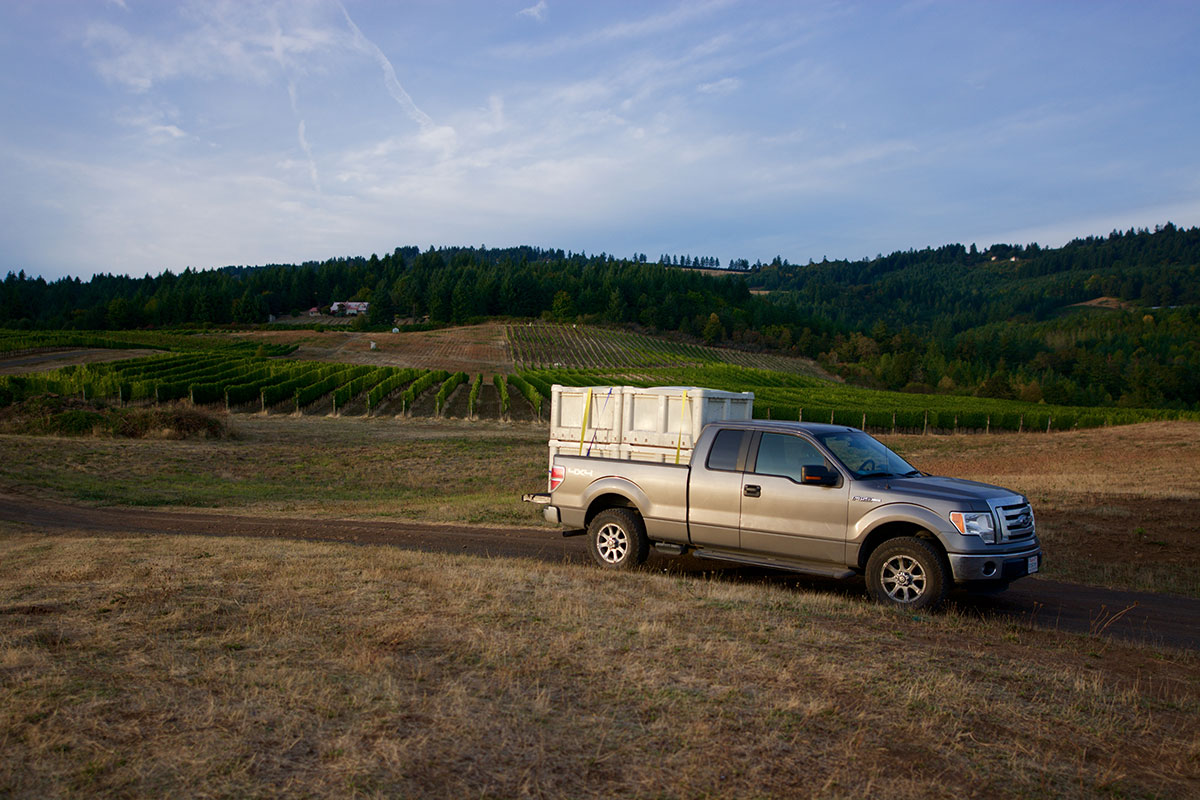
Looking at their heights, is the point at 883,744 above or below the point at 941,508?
below

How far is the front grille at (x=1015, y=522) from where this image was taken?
777cm

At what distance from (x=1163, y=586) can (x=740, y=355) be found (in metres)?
101

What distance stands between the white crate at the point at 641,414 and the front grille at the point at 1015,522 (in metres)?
3.15

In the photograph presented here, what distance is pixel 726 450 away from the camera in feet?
29.9

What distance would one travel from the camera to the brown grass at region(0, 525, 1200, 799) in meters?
3.71

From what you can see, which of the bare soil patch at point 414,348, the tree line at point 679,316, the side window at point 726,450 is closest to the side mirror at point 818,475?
the side window at point 726,450

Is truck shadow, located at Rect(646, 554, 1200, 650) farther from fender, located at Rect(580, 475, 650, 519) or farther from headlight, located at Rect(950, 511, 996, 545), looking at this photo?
fender, located at Rect(580, 475, 650, 519)

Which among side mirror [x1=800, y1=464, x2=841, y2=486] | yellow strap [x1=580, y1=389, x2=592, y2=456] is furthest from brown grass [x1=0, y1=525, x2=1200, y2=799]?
yellow strap [x1=580, y1=389, x2=592, y2=456]

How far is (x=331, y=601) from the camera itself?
22.7ft

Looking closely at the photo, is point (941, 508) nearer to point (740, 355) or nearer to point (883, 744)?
point (883, 744)

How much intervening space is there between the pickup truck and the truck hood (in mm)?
13

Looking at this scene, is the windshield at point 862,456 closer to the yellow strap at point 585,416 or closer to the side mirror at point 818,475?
the side mirror at point 818,475

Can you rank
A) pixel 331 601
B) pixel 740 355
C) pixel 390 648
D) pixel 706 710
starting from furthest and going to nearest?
1. pixel 740 355
2. pixel 331 601
3. pixel 390 648
4. pixel 706 710

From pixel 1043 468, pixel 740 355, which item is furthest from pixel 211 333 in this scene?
pixel 1043 468
